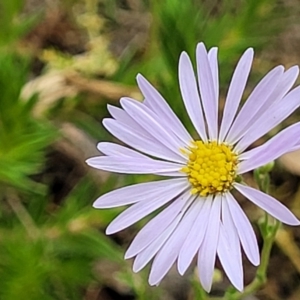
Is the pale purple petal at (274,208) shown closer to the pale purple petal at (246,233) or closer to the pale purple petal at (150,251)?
the pale purple petal at (246,233)

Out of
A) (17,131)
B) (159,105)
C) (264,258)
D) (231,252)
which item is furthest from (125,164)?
(17,131)

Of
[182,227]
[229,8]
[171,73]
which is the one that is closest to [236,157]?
[182,227]

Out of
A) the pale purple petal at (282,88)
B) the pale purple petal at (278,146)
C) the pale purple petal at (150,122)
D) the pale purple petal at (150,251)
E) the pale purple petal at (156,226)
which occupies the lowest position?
the pale purple petal at (150,251)

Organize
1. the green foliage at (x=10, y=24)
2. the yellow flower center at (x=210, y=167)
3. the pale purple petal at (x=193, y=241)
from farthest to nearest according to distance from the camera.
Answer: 1. the green foliage at (x=10, y=24)
2. the yellow flower center at (x=210, y=167)
3. the pale purple petal at (x=193, y=241)

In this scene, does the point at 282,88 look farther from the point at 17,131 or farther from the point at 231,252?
the point at 17,131

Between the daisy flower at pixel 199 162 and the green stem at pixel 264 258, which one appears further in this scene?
the green stem at pixel 264 258

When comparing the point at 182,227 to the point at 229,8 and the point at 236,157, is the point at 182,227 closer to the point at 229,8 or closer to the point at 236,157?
the point at 236,157

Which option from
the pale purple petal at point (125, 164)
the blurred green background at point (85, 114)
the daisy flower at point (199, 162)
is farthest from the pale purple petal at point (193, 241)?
the blurred green background at point (85, 114)
